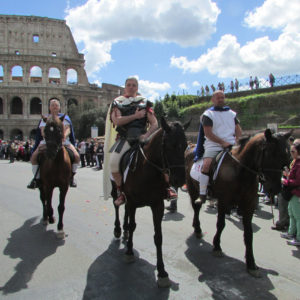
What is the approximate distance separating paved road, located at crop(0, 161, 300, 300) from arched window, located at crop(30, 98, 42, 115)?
5852 cm

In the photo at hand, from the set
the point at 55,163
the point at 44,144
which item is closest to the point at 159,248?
the point at 55,163

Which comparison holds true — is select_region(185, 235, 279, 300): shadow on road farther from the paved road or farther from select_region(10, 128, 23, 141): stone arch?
select_region(10, 128, 23, 141): stone arch

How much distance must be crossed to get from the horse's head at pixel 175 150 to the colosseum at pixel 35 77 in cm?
5869

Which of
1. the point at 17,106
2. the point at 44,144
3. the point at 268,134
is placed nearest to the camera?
the point at 268,134

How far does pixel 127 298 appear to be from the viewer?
336cm

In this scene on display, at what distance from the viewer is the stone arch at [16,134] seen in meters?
56.9

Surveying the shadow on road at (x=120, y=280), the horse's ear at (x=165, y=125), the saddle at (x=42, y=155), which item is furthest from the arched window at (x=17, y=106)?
the horse's ear at (x=165, y=125)

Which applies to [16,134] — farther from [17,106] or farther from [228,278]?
[228,278]

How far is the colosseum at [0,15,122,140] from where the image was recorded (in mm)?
57656

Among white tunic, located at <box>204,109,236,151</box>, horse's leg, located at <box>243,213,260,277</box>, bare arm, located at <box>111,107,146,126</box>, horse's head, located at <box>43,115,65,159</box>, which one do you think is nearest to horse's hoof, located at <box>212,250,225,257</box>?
horse's leg, located at <box>243,213,260,277</box>

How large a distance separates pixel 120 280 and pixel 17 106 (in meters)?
66.4

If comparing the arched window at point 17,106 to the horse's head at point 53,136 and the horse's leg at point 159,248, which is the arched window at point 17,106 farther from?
the horse's leg at point 159,248

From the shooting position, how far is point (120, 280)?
3814 mm

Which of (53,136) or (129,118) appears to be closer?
(129,118)
